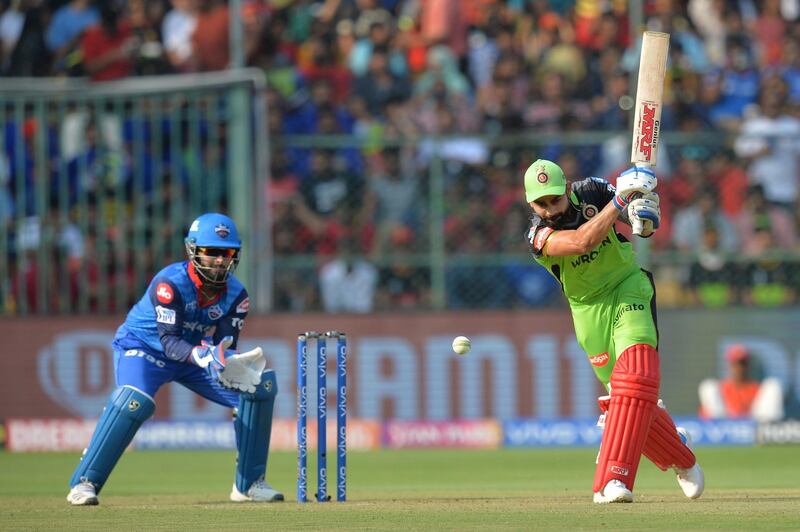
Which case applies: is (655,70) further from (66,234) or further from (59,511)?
(66,234)

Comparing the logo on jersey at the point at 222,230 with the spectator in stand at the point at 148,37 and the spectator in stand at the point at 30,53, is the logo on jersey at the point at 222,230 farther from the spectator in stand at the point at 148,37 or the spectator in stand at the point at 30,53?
the spectator in stand at the point at 30,53

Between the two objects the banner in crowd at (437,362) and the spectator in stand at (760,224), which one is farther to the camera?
the banner in crowd at (437,362)

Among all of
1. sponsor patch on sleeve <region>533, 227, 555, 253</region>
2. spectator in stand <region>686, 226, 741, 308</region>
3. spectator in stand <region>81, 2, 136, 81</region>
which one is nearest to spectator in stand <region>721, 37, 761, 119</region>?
spectator in stand <region>686, 226, 741, 308</region>

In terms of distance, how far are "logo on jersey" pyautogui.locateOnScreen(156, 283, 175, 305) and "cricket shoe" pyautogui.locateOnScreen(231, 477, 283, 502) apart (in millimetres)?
1221

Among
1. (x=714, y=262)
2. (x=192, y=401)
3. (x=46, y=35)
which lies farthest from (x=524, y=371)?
(x=46, y=35)

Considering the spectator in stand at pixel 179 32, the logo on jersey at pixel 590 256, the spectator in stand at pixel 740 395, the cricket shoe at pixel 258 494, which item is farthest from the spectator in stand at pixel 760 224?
the cricket shoe at pixel 258 494

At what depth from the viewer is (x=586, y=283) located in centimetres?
802

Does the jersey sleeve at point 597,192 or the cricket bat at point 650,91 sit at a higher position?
the cricket bat at point 650,91

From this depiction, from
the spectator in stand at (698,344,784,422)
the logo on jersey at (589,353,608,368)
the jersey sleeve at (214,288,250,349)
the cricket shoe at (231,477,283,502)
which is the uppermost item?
the jersey sleeve at (214,288,250,349)

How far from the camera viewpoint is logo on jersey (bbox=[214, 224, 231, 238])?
846 cm

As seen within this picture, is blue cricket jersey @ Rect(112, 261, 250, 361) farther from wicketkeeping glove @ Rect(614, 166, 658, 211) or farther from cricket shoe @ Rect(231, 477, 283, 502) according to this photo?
wicketkeeping glove @ Rect(614, 166, 658, 211)

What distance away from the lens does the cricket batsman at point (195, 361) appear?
8.35m

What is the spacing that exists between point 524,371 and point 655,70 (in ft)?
22.3

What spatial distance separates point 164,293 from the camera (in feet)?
27.7
